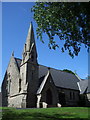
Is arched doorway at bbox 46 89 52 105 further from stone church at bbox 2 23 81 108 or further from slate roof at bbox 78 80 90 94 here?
slate roof at bbox 78 80 90 94

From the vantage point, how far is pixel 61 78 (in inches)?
1674

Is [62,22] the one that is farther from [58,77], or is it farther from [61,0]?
[58,77]

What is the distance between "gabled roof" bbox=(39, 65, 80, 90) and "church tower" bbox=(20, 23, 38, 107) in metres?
3.89

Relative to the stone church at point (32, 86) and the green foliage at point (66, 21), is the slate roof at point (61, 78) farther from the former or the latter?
the green foliage at point (66, 21)

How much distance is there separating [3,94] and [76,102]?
65.0ft

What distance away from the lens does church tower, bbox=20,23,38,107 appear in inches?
1242

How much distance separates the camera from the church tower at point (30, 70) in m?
31.6

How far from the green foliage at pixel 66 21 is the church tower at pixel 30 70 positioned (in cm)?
1827

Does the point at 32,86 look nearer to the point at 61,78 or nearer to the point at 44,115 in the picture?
the point at 61,78

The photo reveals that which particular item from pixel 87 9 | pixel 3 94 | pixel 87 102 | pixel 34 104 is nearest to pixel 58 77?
pixel 87 102

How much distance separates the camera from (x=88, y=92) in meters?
→ 40.8

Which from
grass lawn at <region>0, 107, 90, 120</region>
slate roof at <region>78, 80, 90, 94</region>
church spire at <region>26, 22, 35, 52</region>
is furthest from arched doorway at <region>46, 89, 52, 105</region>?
grass lawn at <region>0, 107, 90, 120</region>

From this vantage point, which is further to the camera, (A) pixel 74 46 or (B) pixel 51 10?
(A) pixel 74 46

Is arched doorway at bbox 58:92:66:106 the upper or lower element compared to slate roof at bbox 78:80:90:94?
lower
